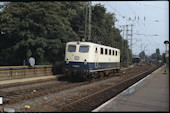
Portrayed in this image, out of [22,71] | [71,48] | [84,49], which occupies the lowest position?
[22,71]

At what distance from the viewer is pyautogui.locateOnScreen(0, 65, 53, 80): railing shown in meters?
14.9

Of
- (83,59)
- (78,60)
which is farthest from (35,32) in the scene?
(83,59)

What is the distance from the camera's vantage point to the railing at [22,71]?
48.8 feet

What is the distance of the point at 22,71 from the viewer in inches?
651

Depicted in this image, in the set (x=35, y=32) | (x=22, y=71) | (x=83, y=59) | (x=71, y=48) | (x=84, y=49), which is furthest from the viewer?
(x=35, y=32)

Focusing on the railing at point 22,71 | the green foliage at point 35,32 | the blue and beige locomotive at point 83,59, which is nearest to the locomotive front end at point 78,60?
the blue and beige locomotive at point 83,59

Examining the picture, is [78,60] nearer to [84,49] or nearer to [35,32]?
[84,49]

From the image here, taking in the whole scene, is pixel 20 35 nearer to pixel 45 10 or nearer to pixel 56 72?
pixel 45 10

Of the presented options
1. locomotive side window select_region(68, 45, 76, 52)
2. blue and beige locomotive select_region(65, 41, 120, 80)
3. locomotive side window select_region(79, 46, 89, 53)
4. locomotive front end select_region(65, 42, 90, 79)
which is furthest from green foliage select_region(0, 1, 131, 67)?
locomotive side window select_region(79, 46, 89, 53)

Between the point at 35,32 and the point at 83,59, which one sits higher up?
the point at 35,32

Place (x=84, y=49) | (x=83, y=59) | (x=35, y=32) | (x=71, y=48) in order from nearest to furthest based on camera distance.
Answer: (x=83, y=59) < (x=84, y=49) < (x=71, y=48) < (x=35, y=32)

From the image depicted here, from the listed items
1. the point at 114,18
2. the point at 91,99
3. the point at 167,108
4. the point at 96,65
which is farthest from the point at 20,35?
the point at 114,18

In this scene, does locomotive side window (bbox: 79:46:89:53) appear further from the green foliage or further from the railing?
the green foliage

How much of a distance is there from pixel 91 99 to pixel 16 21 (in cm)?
1441
